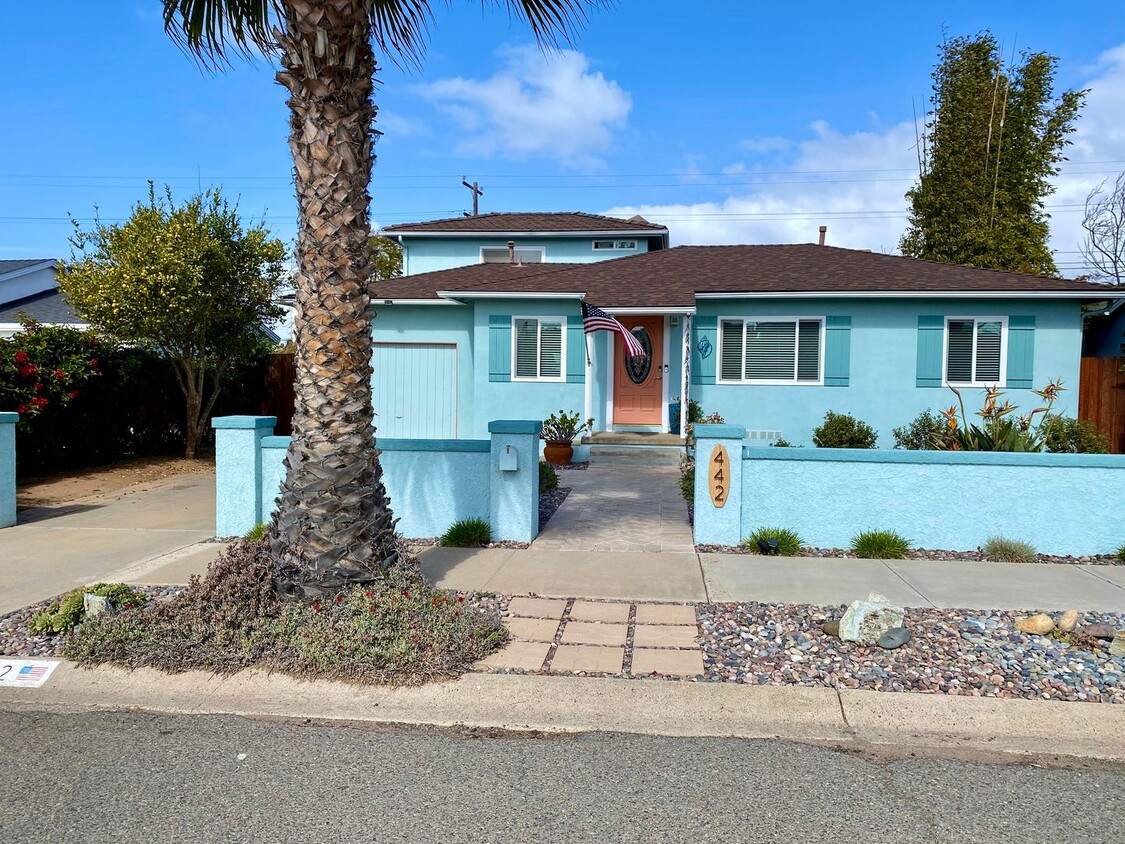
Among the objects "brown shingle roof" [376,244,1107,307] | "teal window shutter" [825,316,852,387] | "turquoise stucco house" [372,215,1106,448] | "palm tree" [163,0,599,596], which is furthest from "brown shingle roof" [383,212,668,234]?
"palm tree" [163,0,599,596]

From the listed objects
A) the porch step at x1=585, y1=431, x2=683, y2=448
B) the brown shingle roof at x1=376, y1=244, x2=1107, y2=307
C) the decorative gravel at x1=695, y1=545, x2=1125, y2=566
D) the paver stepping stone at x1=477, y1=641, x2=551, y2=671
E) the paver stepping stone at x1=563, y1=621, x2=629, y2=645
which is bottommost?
the paver stepping stone at x1=477, y1=641, x2=551, y2=671

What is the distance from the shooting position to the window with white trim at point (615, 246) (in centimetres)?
2173

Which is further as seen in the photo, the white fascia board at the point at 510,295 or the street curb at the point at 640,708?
the white fascia board at the point at 510,295

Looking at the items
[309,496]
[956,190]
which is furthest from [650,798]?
[956,190]

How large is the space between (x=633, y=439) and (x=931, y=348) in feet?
18.8

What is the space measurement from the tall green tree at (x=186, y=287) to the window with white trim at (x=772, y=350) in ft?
28.6

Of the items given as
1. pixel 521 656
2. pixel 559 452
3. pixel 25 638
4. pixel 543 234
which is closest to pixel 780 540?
pixel 521 656

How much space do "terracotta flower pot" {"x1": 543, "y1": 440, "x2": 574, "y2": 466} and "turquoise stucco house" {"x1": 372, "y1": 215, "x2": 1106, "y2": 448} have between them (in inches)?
48.8

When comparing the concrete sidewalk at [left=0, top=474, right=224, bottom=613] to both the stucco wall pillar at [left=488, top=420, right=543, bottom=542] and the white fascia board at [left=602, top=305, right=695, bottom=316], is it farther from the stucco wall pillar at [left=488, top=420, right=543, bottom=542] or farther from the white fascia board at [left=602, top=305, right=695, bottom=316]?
the white fascia board at [left=602, top=305, right=695, bottom=316]

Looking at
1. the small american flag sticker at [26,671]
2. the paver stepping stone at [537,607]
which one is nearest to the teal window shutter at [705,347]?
the paver stepping stone at [537,607]

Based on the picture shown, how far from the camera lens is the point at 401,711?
184 inches

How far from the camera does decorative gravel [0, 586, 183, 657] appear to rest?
5.50 m

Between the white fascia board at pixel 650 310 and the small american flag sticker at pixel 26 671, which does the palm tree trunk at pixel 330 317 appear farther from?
the white fascia board at pixel 650 310

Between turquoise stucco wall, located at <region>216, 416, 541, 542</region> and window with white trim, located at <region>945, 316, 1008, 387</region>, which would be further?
window with white trim, located at <region>945, 316, 1008, 387</region>
